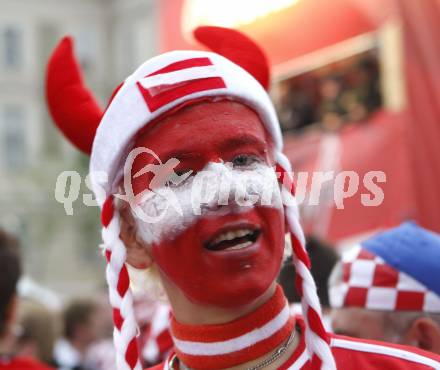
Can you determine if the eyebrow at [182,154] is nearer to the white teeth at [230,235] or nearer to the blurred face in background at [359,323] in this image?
the white teeth at [230,235]

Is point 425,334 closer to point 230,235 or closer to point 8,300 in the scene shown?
point 230,235

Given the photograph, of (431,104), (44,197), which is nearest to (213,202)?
(431,104)

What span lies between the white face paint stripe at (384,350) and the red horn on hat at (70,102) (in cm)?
82

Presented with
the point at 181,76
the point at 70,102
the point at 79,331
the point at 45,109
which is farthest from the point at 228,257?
the point at 45,109

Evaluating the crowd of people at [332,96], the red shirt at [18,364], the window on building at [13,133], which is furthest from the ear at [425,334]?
the window on building at [13,133]

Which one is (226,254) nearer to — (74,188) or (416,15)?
(74,188)

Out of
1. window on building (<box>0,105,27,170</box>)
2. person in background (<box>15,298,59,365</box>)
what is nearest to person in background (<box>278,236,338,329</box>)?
person in background (<box>15,298,59,365</box>)

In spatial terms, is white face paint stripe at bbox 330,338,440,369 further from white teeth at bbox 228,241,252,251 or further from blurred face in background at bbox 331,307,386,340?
blurred face in background at bbox 331,307,386,340

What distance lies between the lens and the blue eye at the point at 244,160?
171 cm

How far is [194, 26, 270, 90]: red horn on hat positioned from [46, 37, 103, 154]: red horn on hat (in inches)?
14.5

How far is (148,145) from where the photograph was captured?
5.80ft

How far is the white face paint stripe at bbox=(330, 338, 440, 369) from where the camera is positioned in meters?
1.62

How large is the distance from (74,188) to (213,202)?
1.88ft

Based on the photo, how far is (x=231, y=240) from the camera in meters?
1.65
